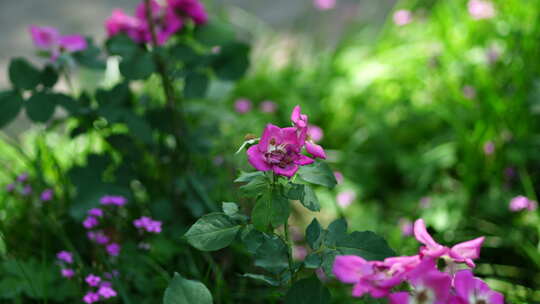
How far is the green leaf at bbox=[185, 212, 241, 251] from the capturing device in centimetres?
76

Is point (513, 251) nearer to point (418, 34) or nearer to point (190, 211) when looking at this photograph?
point (190, 211)

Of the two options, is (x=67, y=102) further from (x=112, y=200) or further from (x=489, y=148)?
(x=489, y=148)

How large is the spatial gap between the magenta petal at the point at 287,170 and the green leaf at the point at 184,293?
21 cm

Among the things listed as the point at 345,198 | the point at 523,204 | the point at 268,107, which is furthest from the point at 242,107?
the point at 523,204

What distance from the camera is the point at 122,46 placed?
128cm

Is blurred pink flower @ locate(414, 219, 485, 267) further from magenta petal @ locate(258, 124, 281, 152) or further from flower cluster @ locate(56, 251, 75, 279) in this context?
flower cluster @ locate(56, 251, 75, 279)

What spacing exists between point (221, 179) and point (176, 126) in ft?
0.78

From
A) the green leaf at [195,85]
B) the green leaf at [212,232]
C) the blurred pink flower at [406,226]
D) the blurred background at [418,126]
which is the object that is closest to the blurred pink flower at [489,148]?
the blurred background at [418,126]

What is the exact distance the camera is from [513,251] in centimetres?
150

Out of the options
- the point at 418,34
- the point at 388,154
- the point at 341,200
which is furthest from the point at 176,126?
the point at 418,34

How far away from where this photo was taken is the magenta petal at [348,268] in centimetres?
67

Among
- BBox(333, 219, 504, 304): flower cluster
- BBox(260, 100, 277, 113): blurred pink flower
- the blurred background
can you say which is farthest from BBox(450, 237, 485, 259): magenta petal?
BBox(260, 100, 277, 113): blurred pink flower

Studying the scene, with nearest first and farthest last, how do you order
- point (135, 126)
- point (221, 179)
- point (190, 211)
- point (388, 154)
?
point (135, 126)
point (190, 211)
point (221, 179)
point (388, 154)

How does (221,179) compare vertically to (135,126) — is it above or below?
below
